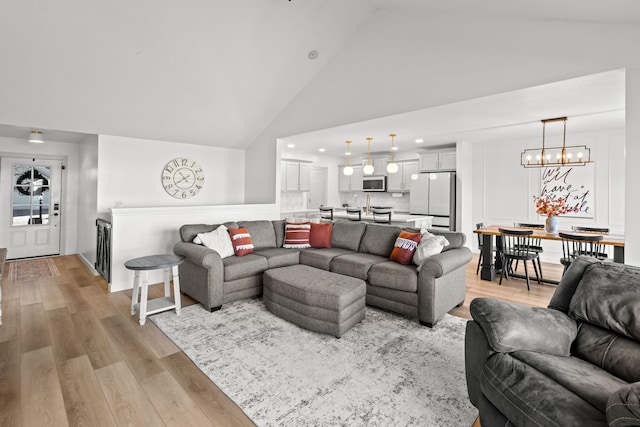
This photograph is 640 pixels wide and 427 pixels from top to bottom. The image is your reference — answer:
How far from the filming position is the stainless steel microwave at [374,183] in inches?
328

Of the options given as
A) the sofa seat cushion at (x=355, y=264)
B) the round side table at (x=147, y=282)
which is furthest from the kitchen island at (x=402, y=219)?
the round side table at (x=147, y=282)

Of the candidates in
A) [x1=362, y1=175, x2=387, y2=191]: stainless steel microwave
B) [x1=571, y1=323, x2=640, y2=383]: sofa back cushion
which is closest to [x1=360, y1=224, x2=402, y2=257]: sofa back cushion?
[x1=571, y1=323, x2=640, y2=383]: sofa back cushion

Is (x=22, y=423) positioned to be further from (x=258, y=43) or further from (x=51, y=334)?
(x=258, y=43)

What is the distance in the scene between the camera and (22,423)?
1798 mm

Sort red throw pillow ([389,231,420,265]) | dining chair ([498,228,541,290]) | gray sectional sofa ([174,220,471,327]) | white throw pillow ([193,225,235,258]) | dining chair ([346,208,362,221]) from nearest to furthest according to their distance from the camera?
gray sectional sofa ([174,220,471,327]) < red throw pillow ([389,231,420,265]) < white throw pillow ([193,225,235,258]) < dining chair ([498,228,541,290]) < dining chair ([346,208,362,221])

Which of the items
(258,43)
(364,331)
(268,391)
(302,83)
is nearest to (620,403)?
(268,391)

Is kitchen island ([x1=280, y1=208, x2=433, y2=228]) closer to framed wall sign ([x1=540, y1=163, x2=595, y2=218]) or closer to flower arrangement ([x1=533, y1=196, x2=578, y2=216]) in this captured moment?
flower arrangement ([x1=533, y1=196, x2=578, y2=216])

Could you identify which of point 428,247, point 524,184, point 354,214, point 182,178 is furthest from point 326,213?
point 428,247

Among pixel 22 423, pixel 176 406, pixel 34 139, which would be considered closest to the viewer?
pixel 22 423

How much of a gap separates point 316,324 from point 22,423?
2.02 meters

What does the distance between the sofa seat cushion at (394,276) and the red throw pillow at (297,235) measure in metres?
1.38

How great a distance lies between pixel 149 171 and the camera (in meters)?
5.28

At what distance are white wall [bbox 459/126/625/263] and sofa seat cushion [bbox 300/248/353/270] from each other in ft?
12.2

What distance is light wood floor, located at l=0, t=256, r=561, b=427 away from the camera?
6.17 feet
